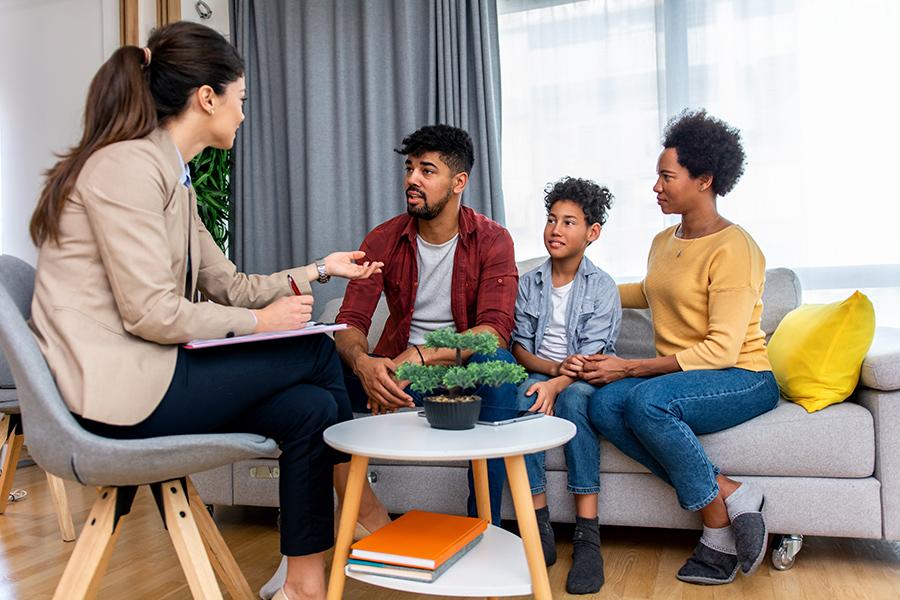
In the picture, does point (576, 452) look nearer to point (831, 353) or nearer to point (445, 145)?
point (831, 353)

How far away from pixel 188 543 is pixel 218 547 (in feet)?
0.79

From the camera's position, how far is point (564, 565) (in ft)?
6.40

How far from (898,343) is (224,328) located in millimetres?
1709

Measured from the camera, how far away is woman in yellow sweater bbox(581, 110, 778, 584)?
6.01ft

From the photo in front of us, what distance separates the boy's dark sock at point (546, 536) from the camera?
1907mm

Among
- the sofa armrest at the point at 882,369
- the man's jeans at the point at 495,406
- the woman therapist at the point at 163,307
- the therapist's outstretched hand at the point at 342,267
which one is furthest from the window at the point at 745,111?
the woman therapist at the point at 163,307

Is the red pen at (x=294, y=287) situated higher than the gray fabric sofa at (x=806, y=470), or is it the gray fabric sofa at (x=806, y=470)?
the red pen at (x=294, y=287)

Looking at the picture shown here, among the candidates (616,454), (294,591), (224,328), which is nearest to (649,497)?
(616,454)

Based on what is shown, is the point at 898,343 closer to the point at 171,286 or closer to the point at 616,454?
the point at 616,454

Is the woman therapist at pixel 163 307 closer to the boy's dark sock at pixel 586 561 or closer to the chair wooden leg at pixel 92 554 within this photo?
the chair wooden leg at pixel 92 554

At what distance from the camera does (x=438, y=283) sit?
91.2 inches

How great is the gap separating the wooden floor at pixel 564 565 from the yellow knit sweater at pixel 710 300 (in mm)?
512

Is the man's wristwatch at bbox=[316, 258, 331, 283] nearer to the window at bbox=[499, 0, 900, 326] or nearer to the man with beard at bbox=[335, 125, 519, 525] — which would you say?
the man with beard at bbox=[335, 125, 519, 525]

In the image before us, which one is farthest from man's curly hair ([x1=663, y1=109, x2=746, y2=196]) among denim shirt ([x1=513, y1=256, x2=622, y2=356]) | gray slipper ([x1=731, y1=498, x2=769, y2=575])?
gray slipper ([x1=731, y1=498, x2=769, y2=575])
